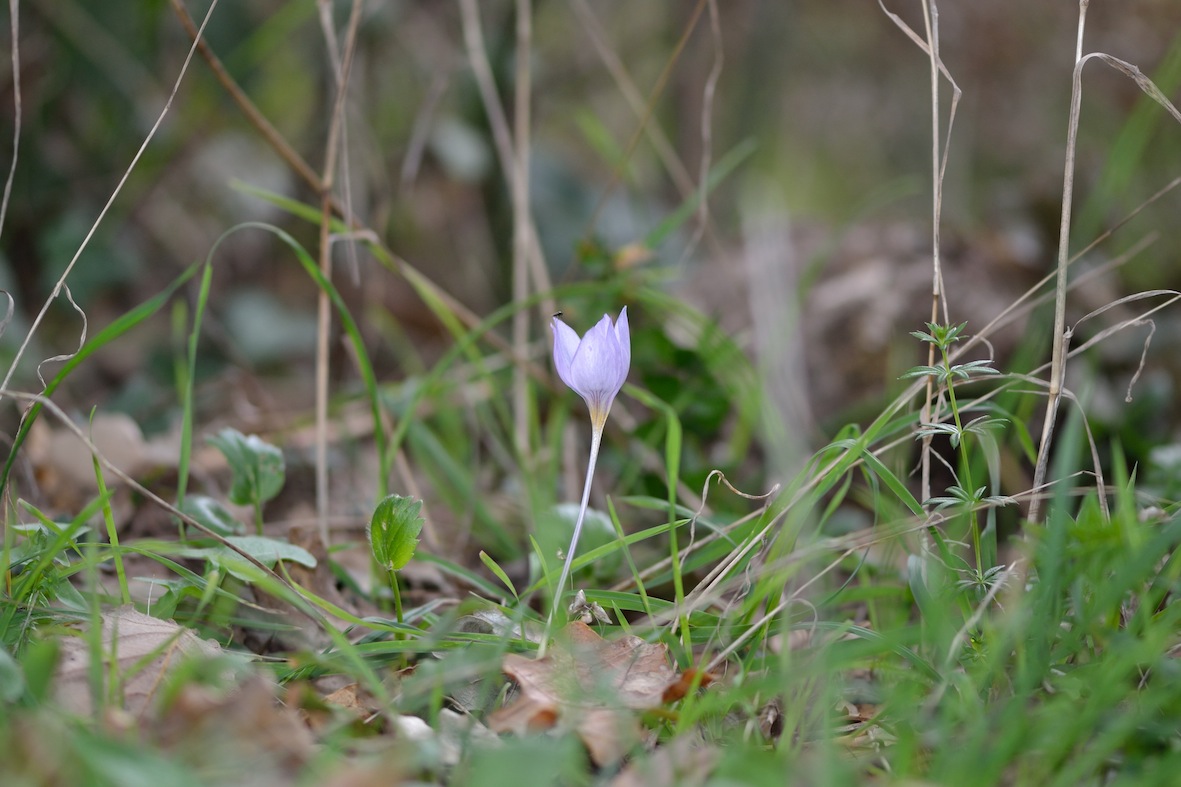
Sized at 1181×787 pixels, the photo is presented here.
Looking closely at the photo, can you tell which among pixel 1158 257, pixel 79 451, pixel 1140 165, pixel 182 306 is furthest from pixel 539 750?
pixel 1140 165

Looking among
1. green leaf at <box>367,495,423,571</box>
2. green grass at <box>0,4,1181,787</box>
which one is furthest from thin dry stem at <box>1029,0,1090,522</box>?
green leaf at <box>367,495,423,571</box>

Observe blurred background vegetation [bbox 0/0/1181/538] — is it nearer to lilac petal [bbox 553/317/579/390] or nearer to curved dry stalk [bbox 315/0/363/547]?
curved dry stalk [bbox 315/0/363/547]

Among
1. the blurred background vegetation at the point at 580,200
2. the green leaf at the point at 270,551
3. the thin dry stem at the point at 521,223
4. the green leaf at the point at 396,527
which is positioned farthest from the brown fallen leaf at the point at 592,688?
the thin dry stem at the point at 521,223

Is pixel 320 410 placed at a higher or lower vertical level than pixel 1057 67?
lower

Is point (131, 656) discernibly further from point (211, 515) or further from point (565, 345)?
A: point (565, 345)

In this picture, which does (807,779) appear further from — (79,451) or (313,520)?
(79,451)

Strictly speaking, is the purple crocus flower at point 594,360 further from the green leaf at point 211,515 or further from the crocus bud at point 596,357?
the green leaf at point 211,515
